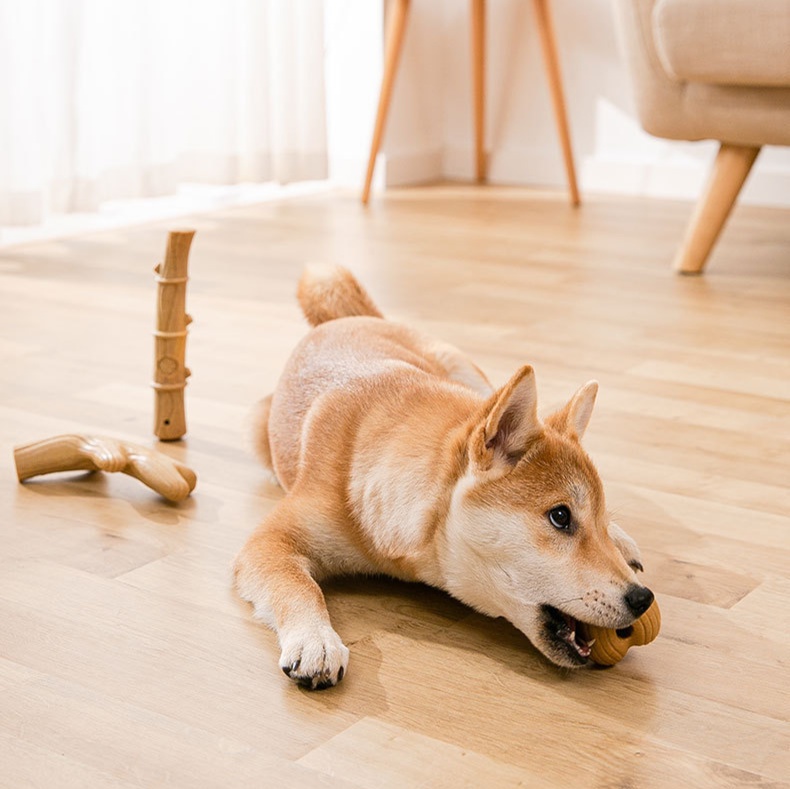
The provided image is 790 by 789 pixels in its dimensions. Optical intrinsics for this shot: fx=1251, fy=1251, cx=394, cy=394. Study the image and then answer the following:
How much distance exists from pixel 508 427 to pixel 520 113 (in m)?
3.49

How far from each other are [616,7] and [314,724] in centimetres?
226

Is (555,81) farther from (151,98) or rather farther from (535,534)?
(535,534)

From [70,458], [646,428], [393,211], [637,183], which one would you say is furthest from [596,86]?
[70,458]

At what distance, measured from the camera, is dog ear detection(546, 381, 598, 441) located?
48.5 inches

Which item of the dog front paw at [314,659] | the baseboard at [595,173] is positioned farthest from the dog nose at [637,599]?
the baseboard at [595,173]

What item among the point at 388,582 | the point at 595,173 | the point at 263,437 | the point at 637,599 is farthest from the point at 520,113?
the point at 637,599

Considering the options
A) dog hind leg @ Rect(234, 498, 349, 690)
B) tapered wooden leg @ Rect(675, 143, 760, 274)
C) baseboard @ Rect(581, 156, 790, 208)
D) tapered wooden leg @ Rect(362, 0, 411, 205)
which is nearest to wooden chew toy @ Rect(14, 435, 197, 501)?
dog hind leg @ Rect(234, 498, 349, 690)

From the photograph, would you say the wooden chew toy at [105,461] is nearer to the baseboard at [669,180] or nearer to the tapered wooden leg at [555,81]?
the tapered wooden leg at [555,81]

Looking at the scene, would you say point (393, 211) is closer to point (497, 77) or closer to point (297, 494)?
point (497, 77)

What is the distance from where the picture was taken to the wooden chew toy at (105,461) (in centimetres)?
Result: 157

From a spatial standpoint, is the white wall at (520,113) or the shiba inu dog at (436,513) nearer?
the shiba inu dog at (436,513)

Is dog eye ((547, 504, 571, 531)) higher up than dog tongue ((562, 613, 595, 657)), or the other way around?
dog eye ((547, 504, 571, 531))

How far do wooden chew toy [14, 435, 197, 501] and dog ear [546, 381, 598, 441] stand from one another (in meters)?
0.54

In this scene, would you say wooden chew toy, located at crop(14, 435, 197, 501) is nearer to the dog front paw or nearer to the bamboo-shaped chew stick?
the bamboo-shaped chew stick
